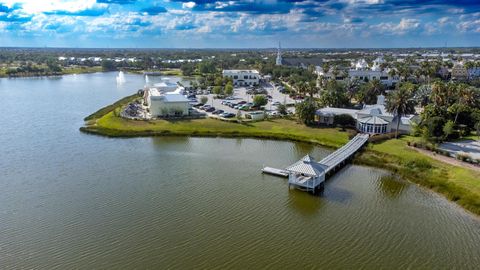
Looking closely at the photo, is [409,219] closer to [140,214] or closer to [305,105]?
[140,214]

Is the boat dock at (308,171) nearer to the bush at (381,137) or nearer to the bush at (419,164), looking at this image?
the bush at (419,164)

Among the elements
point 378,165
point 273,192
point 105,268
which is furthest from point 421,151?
point 105,268

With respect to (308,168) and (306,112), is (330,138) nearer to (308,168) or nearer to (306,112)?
(306,112)

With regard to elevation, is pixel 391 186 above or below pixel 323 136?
below

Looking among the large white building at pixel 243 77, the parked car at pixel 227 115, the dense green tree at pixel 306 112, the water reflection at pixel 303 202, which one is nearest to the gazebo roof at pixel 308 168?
the water reflection at pixel 303 202

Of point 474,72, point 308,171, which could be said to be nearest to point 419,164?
point 308,171
